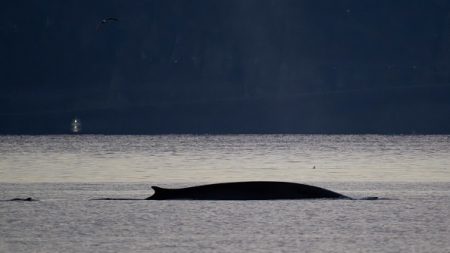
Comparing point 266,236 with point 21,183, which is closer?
point 266,236

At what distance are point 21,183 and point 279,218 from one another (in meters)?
29.1

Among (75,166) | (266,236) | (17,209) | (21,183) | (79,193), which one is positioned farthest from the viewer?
(75,166)

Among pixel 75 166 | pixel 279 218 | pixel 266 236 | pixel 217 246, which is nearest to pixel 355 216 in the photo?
pixel 279 218

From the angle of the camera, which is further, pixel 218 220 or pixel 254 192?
pixel 254 192

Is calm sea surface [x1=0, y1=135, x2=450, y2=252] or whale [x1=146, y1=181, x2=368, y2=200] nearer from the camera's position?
calm sea surface [x1=0, y1=135, x2=450, y2=252]

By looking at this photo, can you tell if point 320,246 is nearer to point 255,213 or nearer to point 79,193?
point 255,213

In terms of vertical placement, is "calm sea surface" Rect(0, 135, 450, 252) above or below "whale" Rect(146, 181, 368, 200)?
below

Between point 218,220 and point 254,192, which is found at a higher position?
point 254,192

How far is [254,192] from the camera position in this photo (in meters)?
59.6

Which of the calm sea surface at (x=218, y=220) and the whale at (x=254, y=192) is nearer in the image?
the calm sea surface at (x=218, y=220)

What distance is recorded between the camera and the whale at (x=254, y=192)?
59.0 meters

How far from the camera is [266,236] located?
46.0m

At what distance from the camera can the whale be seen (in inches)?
2323

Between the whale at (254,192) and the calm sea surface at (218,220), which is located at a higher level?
the whale at (254,192)
